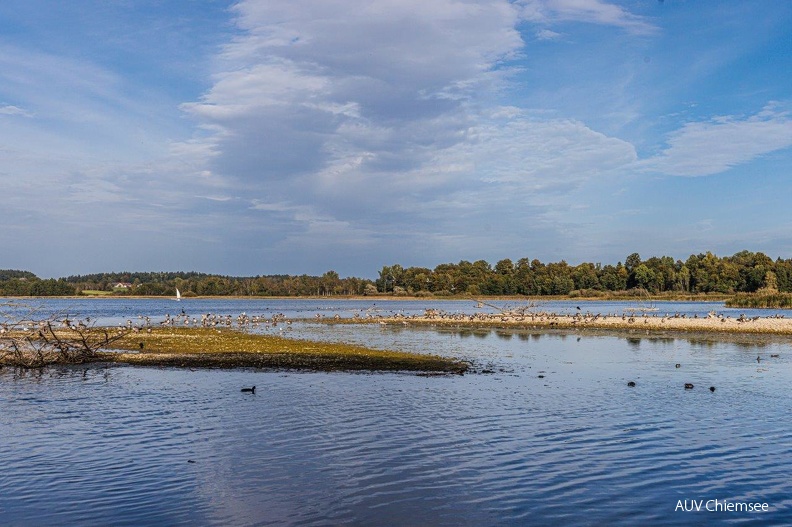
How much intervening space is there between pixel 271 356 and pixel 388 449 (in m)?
22.0

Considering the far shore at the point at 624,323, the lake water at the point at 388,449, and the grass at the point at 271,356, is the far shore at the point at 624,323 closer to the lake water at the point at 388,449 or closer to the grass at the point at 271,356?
the lake water at the point at 388,449

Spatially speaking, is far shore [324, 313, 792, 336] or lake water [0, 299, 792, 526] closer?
lake water [0, 299, 792, 526]

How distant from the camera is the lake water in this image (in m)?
12.6

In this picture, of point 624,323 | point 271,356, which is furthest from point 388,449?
point 624,323

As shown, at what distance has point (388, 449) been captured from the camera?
1688 centimetres

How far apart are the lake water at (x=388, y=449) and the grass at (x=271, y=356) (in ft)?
11.2

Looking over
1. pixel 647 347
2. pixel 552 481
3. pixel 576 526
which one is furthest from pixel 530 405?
pixel 647 347

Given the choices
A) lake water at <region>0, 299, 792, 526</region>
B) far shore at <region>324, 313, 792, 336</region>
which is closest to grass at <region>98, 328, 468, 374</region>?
lake water at <region>0, 299, 792, 526</region>

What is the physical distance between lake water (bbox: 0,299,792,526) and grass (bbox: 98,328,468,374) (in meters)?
3.41

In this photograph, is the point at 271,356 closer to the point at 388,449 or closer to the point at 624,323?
the point at 388,449

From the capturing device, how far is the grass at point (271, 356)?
34.1 metres

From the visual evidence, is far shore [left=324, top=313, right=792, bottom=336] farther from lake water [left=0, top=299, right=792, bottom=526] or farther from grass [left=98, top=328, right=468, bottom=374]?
grass [left=98, top=328, right=468, bottom=374]

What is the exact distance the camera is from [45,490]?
Answer: 13.6 m

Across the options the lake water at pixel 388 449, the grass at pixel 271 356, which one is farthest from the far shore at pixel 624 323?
the grass at pixel 271 356
